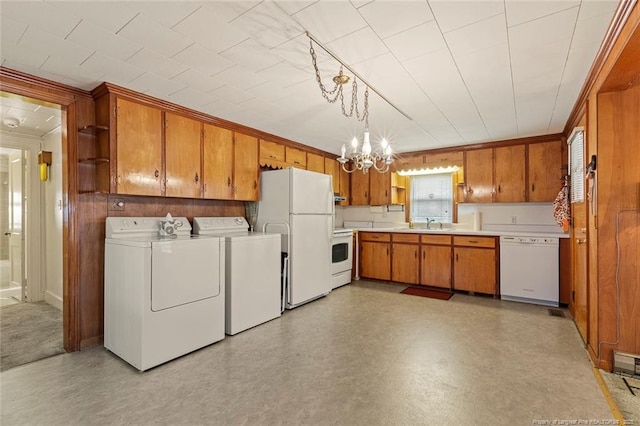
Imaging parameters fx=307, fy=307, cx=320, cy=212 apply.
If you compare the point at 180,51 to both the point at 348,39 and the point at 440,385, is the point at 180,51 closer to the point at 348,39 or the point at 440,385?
the point at 348,39

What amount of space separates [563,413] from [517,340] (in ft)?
3.74

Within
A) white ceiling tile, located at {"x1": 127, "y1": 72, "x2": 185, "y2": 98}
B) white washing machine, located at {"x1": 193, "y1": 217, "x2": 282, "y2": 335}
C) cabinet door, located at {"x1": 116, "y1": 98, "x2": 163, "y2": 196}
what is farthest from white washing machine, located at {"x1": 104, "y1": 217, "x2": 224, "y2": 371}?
white ceiling tile, located at {"x1": 127, "y1": 72, "x2": 185, "y2": 98}

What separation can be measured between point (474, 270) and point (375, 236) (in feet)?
5.32

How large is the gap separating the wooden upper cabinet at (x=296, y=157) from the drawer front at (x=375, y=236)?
1.61 meters

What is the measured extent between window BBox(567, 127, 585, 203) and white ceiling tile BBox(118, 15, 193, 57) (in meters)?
3.52

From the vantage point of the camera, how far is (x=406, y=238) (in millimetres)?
5074

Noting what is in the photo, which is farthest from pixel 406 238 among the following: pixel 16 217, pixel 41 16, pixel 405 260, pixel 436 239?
pixel 16 217

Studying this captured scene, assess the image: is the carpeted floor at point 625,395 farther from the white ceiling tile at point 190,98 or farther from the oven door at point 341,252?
the white ceiling tile at point 190,98

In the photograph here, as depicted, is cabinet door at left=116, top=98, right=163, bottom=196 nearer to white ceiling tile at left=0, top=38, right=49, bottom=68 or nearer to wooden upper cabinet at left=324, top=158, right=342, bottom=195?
white ceiling tile at left=0, top=38, right=49, bottom=68

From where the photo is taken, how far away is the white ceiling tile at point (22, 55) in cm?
211

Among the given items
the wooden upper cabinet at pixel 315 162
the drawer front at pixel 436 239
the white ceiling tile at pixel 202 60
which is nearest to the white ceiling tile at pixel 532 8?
the white ceiling tile at pixel 202 60

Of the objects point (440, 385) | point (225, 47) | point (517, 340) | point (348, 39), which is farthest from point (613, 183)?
point (225, 47)

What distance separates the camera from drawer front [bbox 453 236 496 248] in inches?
173

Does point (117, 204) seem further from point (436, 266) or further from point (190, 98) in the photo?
point (436, 266)
